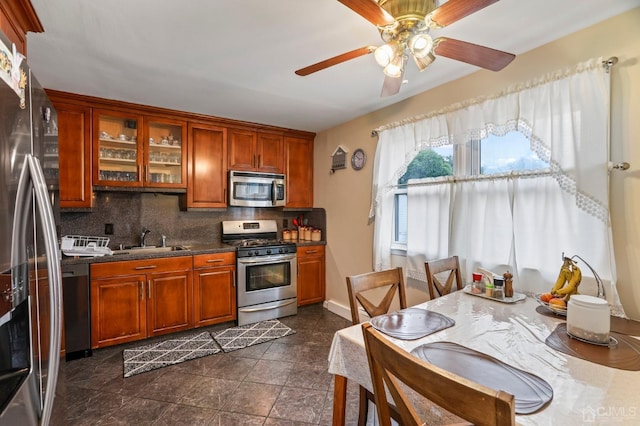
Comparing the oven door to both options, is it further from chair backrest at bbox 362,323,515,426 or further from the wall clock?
chair backrest at bbox 362,323,515,426

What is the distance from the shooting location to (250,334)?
3.11 m

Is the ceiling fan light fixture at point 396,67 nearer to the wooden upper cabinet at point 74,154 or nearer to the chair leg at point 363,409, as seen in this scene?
the chair leg at point 363,409

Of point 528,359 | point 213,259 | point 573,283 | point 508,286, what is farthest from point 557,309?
point 213,259

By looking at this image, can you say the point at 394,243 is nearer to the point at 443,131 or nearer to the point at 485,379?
the point at 443,131

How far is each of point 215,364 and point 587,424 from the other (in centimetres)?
248

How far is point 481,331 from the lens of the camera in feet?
4.42

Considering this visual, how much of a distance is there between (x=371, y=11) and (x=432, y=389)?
134cm

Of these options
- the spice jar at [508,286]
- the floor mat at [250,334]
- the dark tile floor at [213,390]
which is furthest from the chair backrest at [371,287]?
the floor mat at [250,334]

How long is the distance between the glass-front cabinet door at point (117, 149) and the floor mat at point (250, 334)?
6.04ft

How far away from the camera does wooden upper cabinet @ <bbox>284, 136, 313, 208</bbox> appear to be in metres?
4.05

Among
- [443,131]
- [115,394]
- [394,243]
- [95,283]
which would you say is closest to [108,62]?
[95,283]

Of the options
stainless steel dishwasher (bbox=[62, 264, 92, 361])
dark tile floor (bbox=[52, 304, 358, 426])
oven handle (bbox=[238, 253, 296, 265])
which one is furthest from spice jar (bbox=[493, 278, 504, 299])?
stainless steel dishwasher (bbox=[62, 264, 92, 361])

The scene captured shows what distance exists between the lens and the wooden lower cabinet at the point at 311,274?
12.7 feet

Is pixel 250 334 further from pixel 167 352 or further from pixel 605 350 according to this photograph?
pixel 605 350
